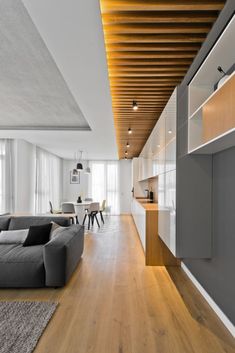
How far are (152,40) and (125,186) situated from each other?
354 inches

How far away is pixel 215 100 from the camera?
192 centimetres

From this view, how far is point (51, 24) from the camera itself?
1.78 metres

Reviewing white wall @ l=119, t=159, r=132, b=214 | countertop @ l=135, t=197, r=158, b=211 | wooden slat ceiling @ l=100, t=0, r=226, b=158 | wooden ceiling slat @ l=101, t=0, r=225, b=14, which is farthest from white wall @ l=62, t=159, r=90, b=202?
wooden ceiling slat @ l=101, t=0, r=225, b=14

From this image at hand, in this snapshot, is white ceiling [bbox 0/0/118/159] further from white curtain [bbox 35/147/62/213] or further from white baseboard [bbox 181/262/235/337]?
white curtain [bbox 35/147/62/213]

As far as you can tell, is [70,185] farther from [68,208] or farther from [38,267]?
[38,267]

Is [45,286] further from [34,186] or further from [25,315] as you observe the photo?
[34,186]

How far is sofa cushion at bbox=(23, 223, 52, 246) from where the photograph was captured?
3.61 m

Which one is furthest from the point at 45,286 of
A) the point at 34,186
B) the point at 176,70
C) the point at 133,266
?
the point at 34,186

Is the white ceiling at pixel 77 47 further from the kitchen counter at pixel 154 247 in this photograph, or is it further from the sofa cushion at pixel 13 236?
the sofa cushion at pixel 13 236

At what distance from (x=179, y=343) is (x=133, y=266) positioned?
6.21ft

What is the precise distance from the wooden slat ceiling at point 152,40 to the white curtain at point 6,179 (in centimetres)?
444

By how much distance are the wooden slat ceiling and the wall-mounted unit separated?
287 mm

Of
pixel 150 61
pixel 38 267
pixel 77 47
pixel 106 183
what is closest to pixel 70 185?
pixel 106 183

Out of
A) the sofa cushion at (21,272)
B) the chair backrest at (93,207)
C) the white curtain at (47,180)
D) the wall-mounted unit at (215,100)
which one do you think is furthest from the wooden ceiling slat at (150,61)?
the white curtain at (47,180)
